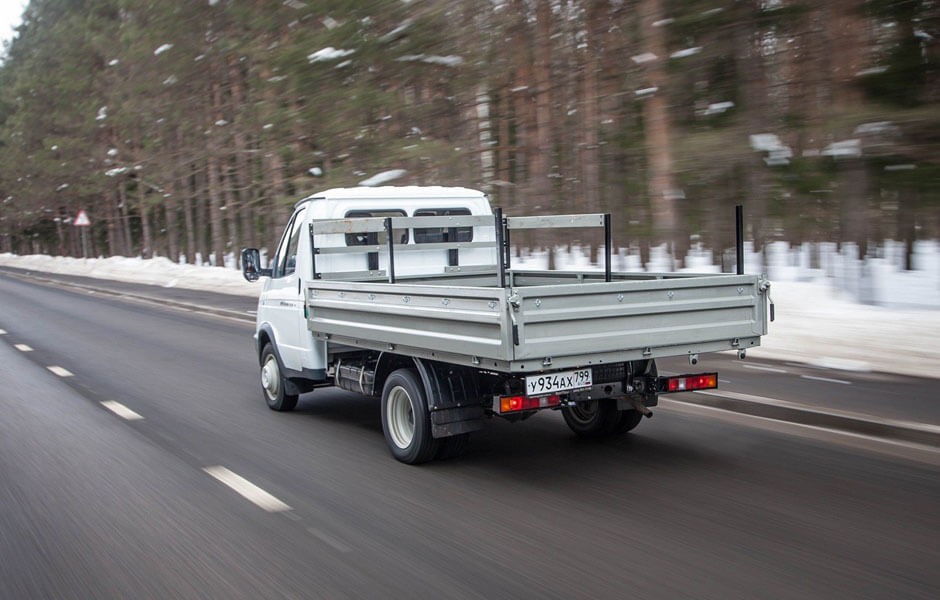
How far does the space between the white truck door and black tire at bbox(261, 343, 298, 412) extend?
26cm

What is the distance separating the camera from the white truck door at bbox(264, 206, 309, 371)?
28.0ft

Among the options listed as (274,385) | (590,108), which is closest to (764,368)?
(274,385)

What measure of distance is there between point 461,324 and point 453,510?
3.98ft

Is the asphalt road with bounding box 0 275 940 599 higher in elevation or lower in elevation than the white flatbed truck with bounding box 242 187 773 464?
lower

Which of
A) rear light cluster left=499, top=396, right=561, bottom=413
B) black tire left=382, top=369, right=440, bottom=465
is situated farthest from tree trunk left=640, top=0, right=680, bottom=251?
rear light cluster left=499, top=396, right=561, bottom=413

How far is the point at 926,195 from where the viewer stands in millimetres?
10016

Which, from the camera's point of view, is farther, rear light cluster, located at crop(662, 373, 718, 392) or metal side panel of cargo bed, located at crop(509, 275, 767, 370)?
rear light cluster, located at crop(662, 373, 718, 392)

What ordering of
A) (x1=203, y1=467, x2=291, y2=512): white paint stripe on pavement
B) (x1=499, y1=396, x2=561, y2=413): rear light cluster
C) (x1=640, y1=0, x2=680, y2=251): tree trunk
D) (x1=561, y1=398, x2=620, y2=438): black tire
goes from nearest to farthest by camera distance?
(x1=203, y1=467, x2=291, y2=512): white paint stripe on pavement, (x1=499, y1=396, x2=561, y2=413): rear light cluster, (x1=561, y1=398, x2=620, y2=438): black tire, (x1=640, y1=0, x2=680, y2=251): tree trunk

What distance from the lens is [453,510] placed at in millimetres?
5684

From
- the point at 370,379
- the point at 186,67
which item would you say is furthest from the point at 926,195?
the point at 186,67

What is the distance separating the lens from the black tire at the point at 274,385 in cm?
918

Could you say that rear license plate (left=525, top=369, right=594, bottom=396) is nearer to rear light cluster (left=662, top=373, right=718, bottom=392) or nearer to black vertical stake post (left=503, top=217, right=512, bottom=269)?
rear light cluster (left=662, top=373, right=718, bottom=392)

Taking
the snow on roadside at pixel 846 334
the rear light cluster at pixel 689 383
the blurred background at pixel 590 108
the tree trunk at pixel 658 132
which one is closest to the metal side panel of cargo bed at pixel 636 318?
the rear light cluster at pixel 689 383

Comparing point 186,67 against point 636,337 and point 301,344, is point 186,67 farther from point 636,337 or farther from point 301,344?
point 636,337
